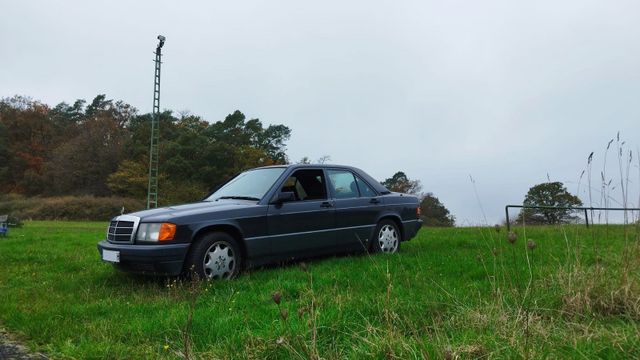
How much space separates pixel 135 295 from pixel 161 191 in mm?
43217

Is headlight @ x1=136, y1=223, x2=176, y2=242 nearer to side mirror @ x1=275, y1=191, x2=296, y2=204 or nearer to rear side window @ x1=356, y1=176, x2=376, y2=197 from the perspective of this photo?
side mirror @ x1=275, y1=191, x2=296, y2=204

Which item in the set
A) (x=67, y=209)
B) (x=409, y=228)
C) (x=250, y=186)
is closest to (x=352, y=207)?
(x=409, y=228)

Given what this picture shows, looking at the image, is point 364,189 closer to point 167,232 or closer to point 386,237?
point 386,237

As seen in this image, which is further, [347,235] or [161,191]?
[161,191]

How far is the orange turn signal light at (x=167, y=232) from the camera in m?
5.75

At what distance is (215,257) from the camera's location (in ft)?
19.8

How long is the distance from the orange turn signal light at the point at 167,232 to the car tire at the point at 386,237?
3253 millimetres

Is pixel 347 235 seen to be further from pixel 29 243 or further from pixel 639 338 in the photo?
pixel 29 243

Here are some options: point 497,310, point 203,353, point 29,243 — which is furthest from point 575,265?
point 29,243

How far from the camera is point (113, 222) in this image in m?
6.39

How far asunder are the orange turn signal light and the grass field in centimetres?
58

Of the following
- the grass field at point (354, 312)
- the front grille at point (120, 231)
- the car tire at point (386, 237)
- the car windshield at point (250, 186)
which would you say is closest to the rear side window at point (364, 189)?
the car tire at point (386, 237)

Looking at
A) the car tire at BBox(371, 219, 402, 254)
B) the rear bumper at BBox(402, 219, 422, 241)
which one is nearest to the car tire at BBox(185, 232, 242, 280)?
the car tire at BBox(371, 219, 402, 254)

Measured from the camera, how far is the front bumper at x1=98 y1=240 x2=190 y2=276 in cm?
568
